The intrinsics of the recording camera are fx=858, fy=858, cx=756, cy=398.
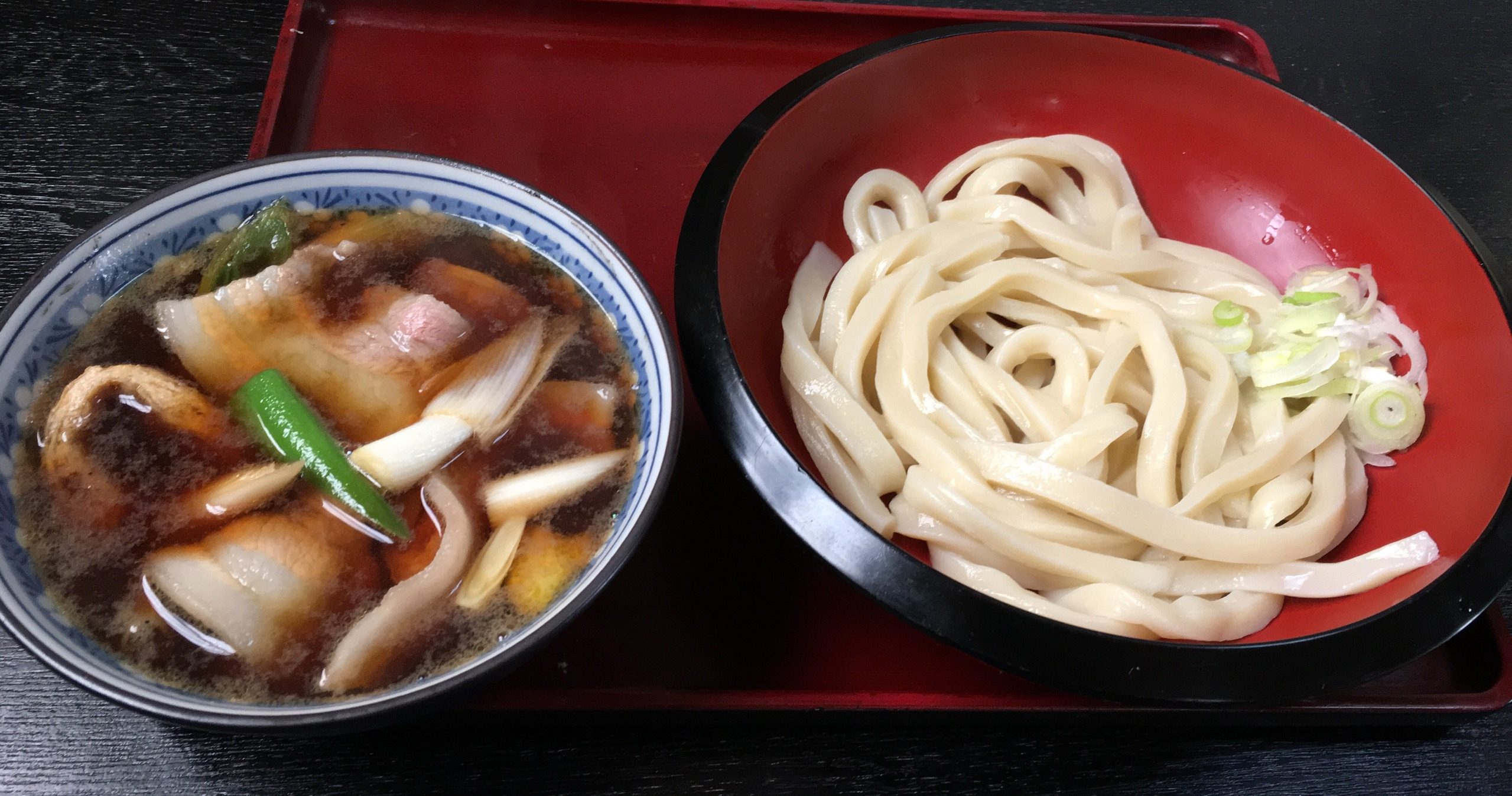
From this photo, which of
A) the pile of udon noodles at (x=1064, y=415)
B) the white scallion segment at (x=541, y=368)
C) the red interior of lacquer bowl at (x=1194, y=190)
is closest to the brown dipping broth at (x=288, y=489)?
the white scallion segment at (x=541, y=368)

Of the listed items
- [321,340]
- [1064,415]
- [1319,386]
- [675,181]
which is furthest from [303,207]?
[1319,386]

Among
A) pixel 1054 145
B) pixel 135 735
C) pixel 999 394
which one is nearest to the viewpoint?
pixel 135 735

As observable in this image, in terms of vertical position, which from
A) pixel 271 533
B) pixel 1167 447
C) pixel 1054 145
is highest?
pixel 1054 145

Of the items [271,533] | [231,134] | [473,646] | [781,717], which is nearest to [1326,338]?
[781,717]

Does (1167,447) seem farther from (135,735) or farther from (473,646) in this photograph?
(135,735)

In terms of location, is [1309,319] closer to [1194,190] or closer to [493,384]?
[1194,190]

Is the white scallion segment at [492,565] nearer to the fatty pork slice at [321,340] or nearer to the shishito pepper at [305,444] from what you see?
the shishito pepper at [305,444]
